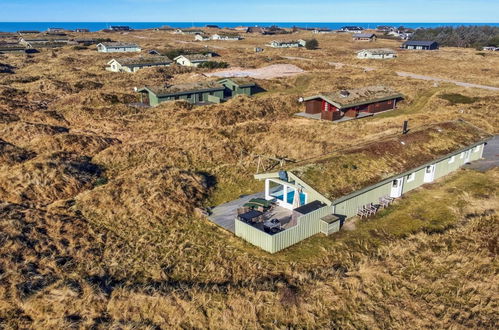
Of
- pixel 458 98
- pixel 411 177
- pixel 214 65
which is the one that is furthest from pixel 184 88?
pixel 458 98

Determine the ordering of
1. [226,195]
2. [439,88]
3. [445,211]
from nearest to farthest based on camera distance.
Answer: [445,211] → [226,195] → [439,88]

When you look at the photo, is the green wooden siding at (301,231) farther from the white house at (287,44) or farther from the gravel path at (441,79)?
the white house at (287,44)

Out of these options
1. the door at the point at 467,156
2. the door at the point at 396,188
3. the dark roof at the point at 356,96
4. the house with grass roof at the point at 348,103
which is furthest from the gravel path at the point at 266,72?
the door at the point at 396,188

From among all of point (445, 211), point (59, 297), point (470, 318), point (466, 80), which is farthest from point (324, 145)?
point (466, 80)

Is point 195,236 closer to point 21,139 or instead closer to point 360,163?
point 360,163

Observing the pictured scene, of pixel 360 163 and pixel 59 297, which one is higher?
pixel 360 163

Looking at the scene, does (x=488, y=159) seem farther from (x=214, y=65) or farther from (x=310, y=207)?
(x=214, y=65)
